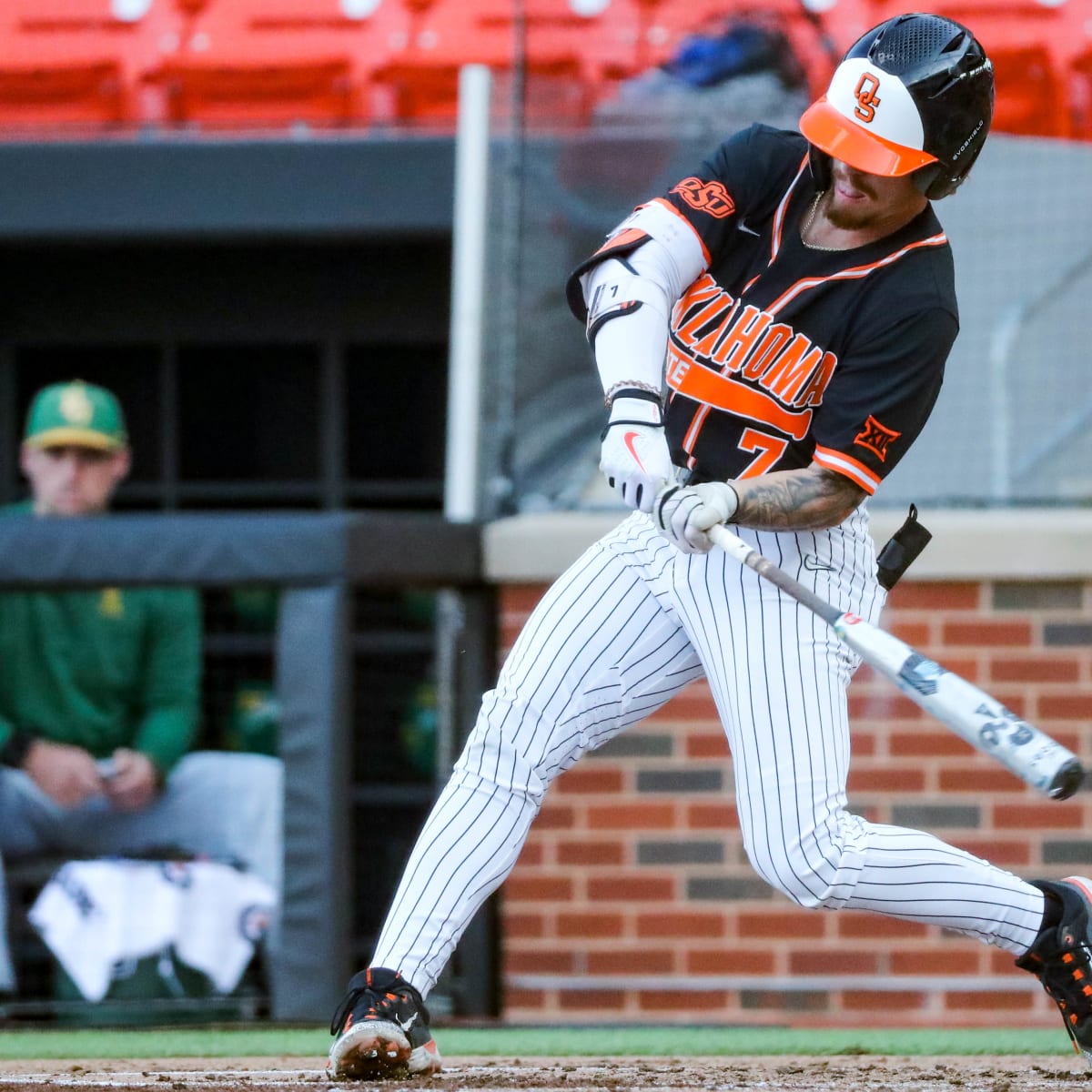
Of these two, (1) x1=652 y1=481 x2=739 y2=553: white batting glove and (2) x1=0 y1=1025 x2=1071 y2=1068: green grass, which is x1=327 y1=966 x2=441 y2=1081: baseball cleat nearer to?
(2) x1=0 y1=1025 x2=1071 y2=1068: green grass

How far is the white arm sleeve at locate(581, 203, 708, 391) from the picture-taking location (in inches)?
101

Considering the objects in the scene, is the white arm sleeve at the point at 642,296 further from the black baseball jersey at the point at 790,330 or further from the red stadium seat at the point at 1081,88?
the red stadium seat at the point at 1081,88

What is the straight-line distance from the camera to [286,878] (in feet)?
14.6

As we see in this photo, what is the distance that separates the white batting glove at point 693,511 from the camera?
2480mm

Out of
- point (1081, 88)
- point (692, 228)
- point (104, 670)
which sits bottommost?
point (104, 670)

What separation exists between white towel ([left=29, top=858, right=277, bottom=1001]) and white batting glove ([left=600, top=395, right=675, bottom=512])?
2.33 meters

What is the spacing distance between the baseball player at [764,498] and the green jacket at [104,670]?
6.57 feet

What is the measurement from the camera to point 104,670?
14.9ft

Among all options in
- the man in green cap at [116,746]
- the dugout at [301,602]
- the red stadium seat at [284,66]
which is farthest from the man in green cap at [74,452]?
the red stadium seat at [284,66]

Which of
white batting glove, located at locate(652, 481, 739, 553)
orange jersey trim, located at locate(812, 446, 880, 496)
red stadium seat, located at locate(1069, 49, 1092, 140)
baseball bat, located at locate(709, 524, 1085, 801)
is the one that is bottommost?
baseball bat, located at locate(709, 524, 1085, 801)

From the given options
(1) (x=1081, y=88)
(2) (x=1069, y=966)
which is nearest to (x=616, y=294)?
(2) (x=1069, y=966)

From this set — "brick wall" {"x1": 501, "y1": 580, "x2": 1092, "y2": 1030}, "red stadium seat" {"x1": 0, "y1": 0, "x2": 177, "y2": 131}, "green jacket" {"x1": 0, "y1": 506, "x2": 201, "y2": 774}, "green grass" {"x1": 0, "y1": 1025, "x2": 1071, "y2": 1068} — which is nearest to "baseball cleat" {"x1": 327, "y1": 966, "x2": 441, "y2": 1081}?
"green grass" {"x1": 0, "y1": 1025, "x2": 1071, "y2": 1068}

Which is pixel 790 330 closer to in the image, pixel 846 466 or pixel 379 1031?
pixel 846 466

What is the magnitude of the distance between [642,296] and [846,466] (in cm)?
38
